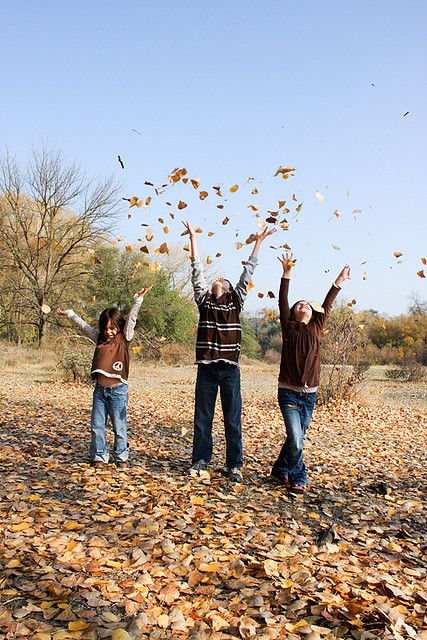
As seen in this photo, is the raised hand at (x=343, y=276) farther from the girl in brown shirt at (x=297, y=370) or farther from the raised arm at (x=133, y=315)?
the raised arm at (x=133, y=315)

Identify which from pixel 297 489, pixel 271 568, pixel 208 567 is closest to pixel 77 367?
pixel 297 489

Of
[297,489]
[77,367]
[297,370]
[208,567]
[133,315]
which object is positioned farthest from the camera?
[77,367]

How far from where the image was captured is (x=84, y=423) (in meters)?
8.98

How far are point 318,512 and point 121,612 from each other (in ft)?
7.97

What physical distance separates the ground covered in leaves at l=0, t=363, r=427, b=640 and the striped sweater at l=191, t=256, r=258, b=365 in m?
1.25

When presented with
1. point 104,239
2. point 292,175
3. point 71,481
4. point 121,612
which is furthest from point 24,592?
point 104,239

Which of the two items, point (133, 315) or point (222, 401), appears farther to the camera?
point (133, 315)

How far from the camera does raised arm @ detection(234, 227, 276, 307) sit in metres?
5.52

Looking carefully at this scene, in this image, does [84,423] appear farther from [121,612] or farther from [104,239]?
[104,239]

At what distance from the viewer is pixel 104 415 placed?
5.94 metres

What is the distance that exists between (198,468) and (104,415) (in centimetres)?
113

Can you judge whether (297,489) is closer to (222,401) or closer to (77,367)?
(222,401)

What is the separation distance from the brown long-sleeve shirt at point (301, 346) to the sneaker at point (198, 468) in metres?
1.16

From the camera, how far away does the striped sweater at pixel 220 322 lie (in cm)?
539
